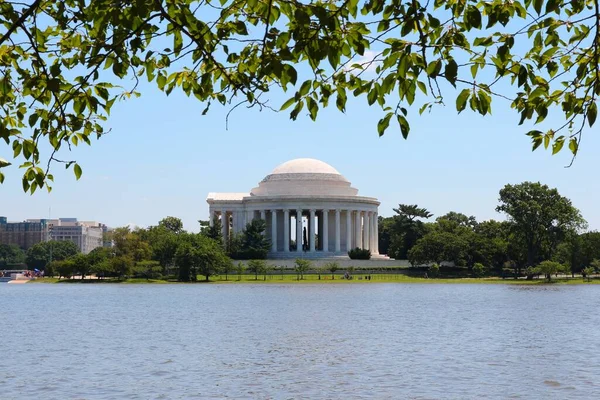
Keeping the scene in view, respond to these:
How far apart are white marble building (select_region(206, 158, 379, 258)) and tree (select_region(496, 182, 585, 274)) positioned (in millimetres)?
30535

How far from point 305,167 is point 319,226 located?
1070 cm

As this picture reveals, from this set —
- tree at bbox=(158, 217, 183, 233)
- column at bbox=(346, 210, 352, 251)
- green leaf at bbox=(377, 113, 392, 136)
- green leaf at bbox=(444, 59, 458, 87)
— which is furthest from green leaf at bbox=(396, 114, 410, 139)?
tree at bbox=(158, 217, 183, 233)

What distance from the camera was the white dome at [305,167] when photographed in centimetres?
14812

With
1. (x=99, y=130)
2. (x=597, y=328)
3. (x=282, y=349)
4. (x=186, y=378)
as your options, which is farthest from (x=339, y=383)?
(x=597, y=328)

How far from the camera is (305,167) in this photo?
149 meters

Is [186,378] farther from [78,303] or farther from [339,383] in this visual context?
[78,303]

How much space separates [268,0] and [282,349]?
2389 cm

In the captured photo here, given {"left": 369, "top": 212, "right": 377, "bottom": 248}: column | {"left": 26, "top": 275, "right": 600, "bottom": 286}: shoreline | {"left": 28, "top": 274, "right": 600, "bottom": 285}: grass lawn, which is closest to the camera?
{"left": 26, "top": 275, "right": 600, "bottom": 286}: shoreline

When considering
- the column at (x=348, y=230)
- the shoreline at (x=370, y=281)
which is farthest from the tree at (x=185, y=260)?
the column at (x=348, y=230)

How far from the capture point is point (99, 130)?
502 inches

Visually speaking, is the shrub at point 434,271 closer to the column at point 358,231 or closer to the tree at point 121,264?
the column at point 358,231

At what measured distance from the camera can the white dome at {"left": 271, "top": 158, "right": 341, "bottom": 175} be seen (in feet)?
486

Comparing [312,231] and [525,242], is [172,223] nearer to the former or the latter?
[312,231]

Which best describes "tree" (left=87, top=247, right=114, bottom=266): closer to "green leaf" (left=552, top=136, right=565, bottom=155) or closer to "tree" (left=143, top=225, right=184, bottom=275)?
"tree" (left=143, top=225, right=184, bottom=275)
